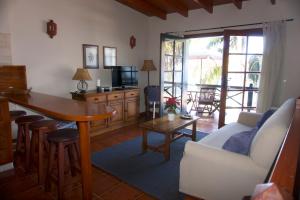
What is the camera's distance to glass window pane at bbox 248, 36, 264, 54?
13.3 feet

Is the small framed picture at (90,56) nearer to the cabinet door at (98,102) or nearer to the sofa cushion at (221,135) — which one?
the cabinet door at (98,102)

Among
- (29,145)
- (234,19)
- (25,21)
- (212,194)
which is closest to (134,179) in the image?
(212,194)

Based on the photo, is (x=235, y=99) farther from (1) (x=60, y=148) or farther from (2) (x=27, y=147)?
(2) (x=27, y=147)

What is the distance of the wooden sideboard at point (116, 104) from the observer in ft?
12.8

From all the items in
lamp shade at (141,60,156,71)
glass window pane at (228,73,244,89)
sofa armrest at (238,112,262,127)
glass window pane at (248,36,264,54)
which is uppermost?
glass window pane at (248,36,264,54)

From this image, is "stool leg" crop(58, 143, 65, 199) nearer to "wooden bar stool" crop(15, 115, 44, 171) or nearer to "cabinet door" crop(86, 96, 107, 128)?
"wooden bar stool" crop(15, 115, 44, 171)

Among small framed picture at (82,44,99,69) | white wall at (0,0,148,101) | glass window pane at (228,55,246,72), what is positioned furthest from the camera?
glass window pane at (228,55,246,72)

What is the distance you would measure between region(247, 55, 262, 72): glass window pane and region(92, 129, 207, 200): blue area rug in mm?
2095

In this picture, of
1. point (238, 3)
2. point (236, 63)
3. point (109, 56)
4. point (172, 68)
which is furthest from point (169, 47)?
point (238, 3)

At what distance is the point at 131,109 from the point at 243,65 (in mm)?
2523

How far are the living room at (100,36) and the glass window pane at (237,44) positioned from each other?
0.69 ft

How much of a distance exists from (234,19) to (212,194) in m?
3.59

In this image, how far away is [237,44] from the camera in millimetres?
4328

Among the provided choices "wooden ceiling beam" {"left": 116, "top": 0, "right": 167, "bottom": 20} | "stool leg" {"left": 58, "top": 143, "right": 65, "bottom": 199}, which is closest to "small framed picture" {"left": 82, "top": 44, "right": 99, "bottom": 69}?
"wooden ceiling beam" {"left": 116, "top": 0, "right": 167, "bottom": 20}
